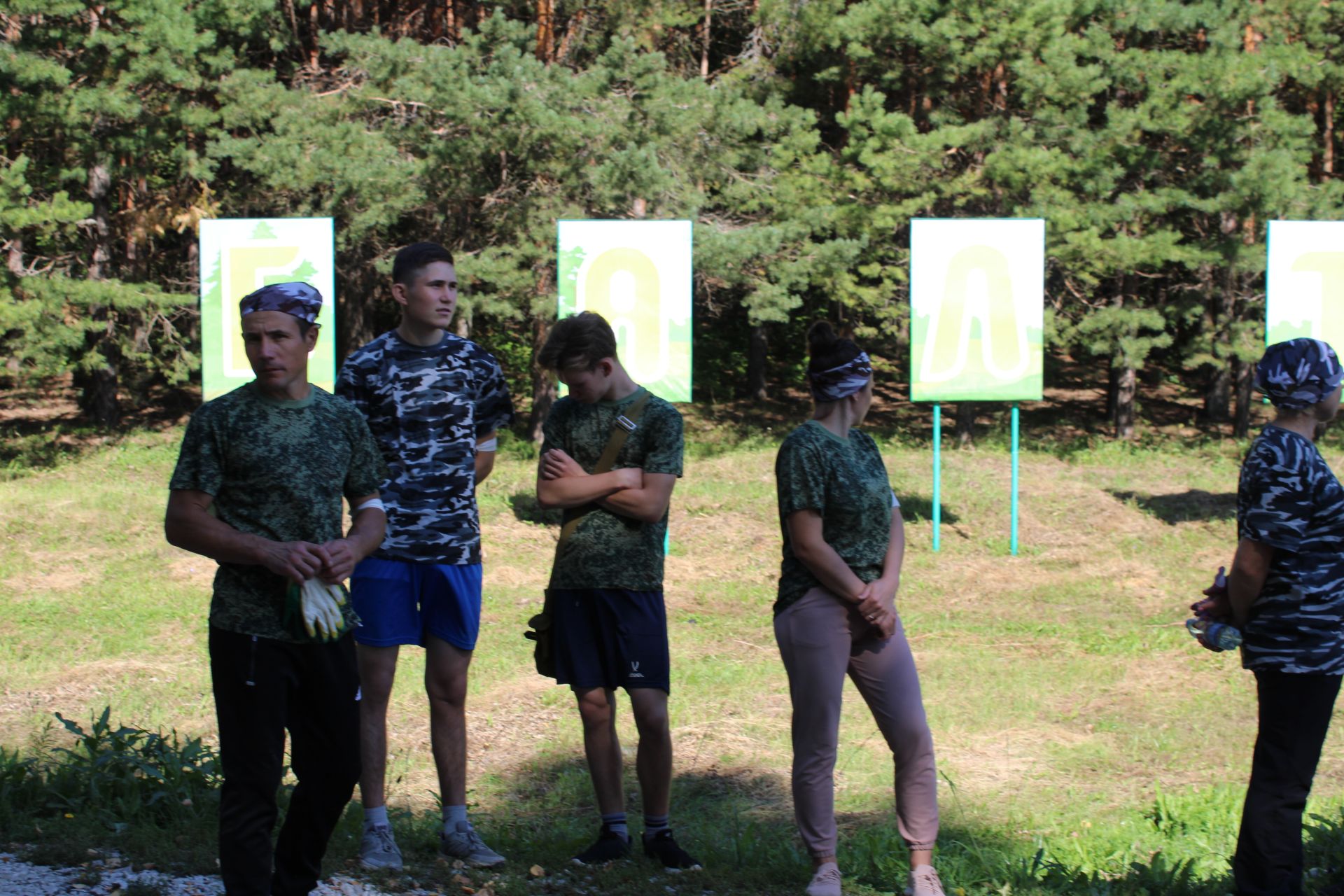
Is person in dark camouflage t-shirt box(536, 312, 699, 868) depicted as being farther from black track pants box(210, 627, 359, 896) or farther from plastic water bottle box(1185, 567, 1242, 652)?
plastic water bottle box(1185, 567, 1242, 652)

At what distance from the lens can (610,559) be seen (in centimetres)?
386

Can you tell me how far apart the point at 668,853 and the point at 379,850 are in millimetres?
862

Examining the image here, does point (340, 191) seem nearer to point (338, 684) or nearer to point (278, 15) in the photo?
point (278, 15)

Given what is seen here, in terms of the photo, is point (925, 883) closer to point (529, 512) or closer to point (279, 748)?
point (279, 748)

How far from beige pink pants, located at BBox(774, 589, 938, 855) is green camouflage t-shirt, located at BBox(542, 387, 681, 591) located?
0.48m

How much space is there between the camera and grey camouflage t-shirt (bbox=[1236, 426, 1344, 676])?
3428 mm

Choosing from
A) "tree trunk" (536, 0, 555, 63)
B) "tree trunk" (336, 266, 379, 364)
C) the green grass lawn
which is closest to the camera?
the green grass lawn

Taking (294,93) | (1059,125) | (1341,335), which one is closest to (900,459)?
(1059,125)

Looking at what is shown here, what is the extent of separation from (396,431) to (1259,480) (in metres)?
2.44

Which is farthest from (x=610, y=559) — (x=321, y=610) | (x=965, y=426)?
(x=965, y=426)

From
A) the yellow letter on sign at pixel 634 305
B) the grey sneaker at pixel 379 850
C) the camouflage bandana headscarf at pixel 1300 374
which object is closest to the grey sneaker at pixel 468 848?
the grey sneaker at pixel 379 850

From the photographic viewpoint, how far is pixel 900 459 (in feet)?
54.1

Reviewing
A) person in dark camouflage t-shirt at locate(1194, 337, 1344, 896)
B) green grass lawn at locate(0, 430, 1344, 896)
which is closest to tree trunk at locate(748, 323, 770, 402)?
green grass lawn at locate(0, 430, 1344, 896)

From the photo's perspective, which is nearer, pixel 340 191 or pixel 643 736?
pixel 643 736
